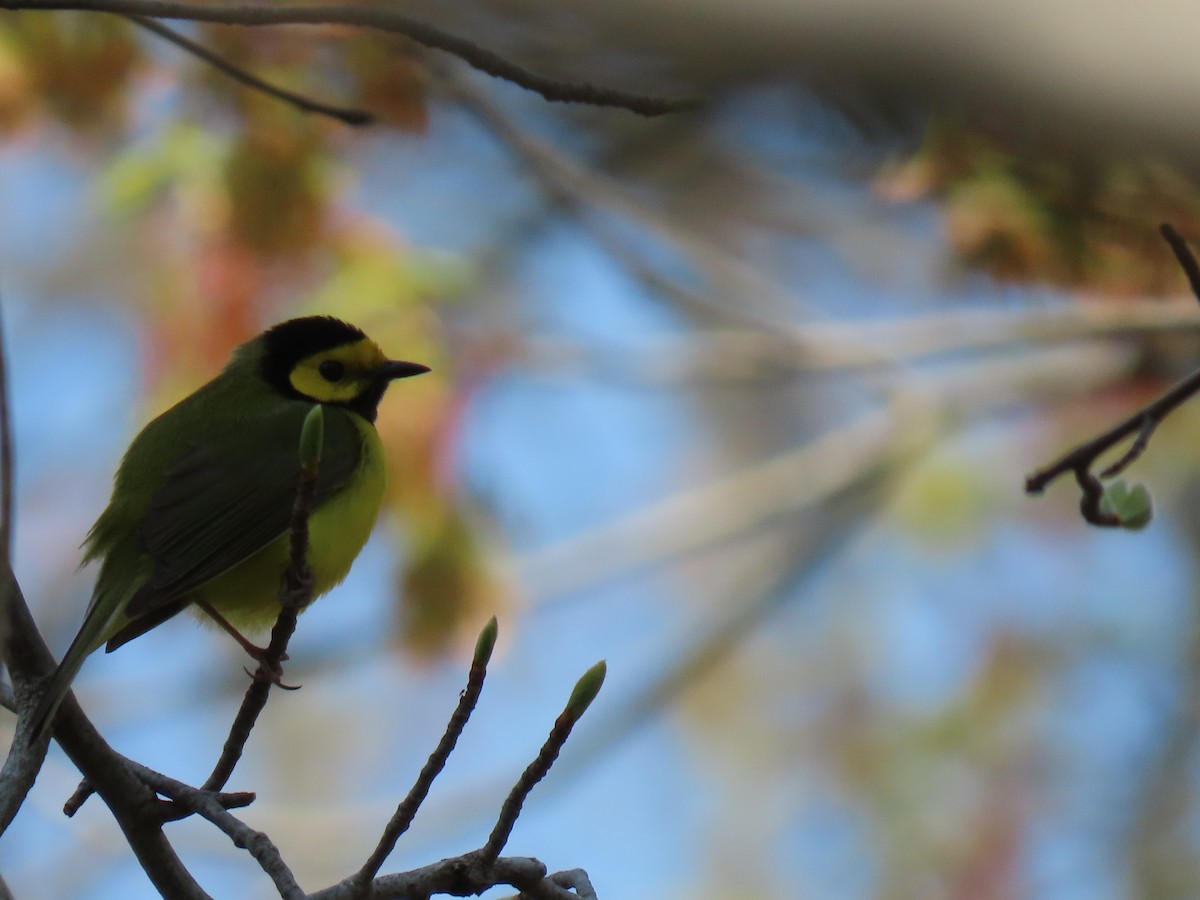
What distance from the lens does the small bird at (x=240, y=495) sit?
3.65 m

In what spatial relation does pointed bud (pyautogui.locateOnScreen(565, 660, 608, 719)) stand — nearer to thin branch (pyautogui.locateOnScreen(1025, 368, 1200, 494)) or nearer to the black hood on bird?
thin branch (pyautogui.locateOnScreen(1025, 368, 1200, 494))

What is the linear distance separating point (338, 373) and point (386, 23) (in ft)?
7.70

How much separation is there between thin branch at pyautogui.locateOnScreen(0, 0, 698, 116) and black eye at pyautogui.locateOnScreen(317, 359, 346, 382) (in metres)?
2.25

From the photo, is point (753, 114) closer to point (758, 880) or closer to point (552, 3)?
point (552, 3)

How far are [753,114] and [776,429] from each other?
4814mm

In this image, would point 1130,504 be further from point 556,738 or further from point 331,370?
point 331,370

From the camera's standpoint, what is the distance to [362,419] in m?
4.59

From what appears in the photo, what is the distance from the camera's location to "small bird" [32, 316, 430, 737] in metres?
3.65

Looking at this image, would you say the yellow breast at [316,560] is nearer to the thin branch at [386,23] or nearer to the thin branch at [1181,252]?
the thin branch at [386,23]

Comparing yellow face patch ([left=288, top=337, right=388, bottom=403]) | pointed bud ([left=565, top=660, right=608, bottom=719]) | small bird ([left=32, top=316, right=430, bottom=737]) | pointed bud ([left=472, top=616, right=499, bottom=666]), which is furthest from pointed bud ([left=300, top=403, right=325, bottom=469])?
yellow face patch ([left=288, top=337, right=388, bottom=403])

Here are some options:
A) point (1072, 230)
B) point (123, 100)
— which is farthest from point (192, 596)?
point (1072, 230)

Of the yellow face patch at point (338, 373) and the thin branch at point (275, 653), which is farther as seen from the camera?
the yellow face patch at point (338, 373)

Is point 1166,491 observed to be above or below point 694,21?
below

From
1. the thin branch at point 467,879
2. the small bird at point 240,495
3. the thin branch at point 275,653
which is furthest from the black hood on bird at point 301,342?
the thin branch at point 467,879
